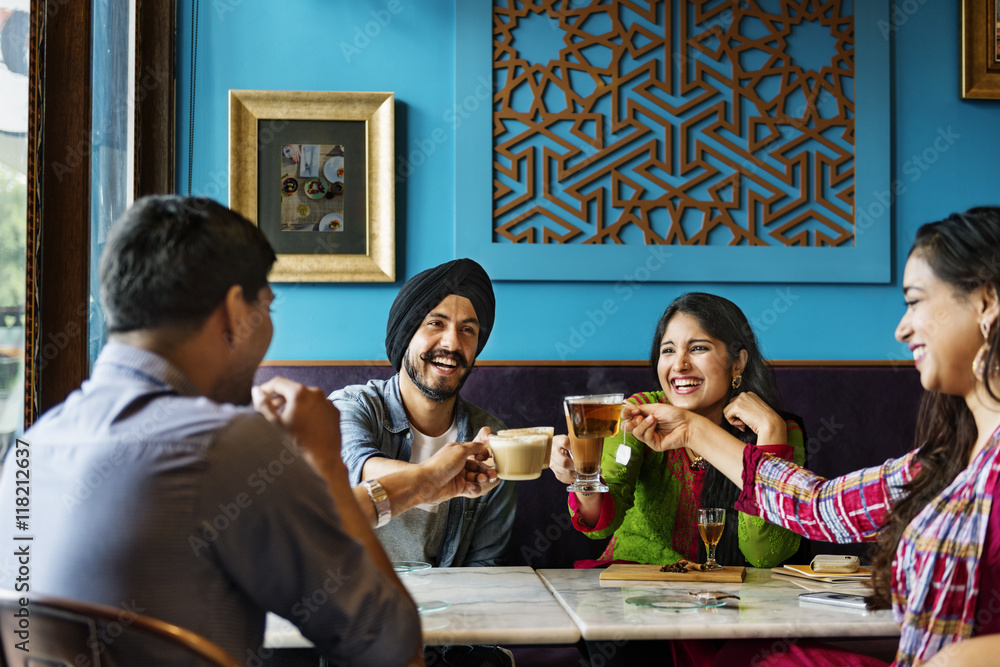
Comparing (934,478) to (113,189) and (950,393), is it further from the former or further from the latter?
(113,189)

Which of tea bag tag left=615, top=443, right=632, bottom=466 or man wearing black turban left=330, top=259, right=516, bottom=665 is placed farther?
man wearing black turban left=330, top=259, right=516, bottom=665

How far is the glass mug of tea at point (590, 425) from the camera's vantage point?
1983 millimetres

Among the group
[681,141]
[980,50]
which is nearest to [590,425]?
[681,141]

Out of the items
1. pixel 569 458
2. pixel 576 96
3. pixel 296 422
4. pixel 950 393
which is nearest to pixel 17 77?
pixel 296 422

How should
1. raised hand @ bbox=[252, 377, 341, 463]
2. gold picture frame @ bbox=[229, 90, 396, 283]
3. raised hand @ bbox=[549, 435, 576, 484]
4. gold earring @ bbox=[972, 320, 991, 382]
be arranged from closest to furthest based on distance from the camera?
raised hand @ bbox=[252, 377, 341, 463], gold earring @ bbox=[972, 320, 991, 382], raised hand @ bbox=[549, 435, 576, 484], gold picture frame @ bbox=[229, 90, 396, 283]

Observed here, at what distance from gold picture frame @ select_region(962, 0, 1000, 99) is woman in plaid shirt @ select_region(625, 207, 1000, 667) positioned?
2.28 m

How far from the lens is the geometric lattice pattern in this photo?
3.31 metres

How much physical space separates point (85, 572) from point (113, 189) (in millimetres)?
2079

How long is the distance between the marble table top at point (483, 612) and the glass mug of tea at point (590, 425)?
11.9 inches

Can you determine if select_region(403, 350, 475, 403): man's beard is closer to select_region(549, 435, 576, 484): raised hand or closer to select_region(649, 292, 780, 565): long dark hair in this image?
select_region(549, 435, 576, 484): raised hand

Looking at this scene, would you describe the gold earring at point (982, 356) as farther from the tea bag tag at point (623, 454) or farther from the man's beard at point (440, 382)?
the man's beard at point (440, 382)

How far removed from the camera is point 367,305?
10.8ft

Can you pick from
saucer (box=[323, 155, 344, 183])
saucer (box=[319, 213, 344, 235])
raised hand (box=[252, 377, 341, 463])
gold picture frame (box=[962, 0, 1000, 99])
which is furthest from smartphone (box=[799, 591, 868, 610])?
gold picture frame (box=[962, 0, 1000, 99])

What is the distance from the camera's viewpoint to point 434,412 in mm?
2727
